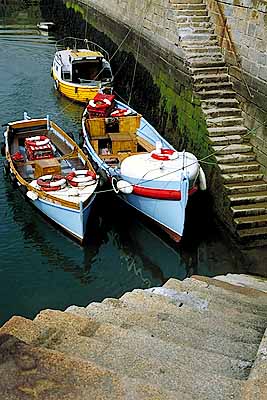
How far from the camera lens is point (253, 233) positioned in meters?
10.0

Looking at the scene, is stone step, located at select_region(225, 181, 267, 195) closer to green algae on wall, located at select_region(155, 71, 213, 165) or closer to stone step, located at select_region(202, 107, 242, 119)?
green algae on wall, located at select_region(155, 71, 213, 165)

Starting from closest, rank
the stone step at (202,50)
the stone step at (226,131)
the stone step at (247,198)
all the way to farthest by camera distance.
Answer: the stone step at (247,198)
the stone step at (226,131)
the stone step at (202,50)

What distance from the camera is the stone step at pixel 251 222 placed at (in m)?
9.96

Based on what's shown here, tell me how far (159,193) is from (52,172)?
2.73 metres

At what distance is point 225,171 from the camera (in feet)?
35.0

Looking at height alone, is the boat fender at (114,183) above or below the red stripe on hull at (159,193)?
below

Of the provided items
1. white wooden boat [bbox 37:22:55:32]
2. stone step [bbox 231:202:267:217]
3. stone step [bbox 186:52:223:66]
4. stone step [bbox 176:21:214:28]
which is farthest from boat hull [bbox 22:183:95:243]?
white wooden boat [bbox 37:22:55:32]

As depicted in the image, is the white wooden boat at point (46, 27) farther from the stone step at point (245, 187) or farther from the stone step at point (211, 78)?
the stone step at point (245, 187)

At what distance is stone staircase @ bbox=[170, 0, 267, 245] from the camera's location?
33.1 ft

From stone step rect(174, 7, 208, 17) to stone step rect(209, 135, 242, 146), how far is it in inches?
171

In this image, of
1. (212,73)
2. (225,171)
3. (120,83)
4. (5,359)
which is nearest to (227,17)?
(212,73)

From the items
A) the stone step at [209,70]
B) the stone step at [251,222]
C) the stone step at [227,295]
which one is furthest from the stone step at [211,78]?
the stone step at [227,295]

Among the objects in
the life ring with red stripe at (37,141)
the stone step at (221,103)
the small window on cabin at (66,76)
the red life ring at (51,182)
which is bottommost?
the red life ring at (51,182)

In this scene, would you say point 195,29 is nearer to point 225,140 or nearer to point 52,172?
point 225,140
